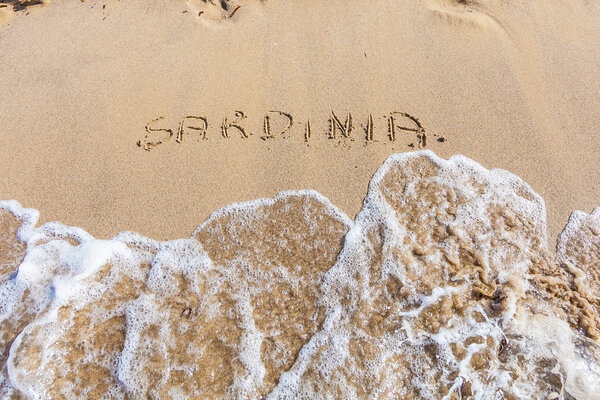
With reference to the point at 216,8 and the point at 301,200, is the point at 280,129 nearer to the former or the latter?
the point at 301,200

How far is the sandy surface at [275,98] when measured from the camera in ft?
8.47

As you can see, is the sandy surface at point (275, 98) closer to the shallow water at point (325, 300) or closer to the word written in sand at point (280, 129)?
the word written in sand at point (280, 129)

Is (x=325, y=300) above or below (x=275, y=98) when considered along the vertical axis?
below

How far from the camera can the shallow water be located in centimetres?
197

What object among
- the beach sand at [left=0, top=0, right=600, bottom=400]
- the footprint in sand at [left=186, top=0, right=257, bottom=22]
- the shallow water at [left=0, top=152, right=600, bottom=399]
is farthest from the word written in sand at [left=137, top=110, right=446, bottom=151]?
the footprint in sand at [left=186, top=0, right=257, bottom=22]

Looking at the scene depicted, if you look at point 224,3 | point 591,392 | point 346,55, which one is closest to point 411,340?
point 591,392

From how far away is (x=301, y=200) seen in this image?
8.25ft

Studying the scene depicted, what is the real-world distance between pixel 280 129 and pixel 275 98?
313 millimetres

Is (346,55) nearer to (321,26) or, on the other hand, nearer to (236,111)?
(321,26)

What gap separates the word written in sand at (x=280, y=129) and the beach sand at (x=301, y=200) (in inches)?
0.8

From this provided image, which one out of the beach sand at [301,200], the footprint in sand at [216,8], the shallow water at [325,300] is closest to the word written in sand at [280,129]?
the beach sand at [301,200]

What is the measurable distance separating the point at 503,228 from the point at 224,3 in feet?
10.3

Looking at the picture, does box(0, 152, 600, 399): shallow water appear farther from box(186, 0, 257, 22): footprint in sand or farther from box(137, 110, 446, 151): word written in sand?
box(186, 0, 257, 22): footprint in sand

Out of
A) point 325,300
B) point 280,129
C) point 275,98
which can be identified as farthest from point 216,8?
point 325,300
